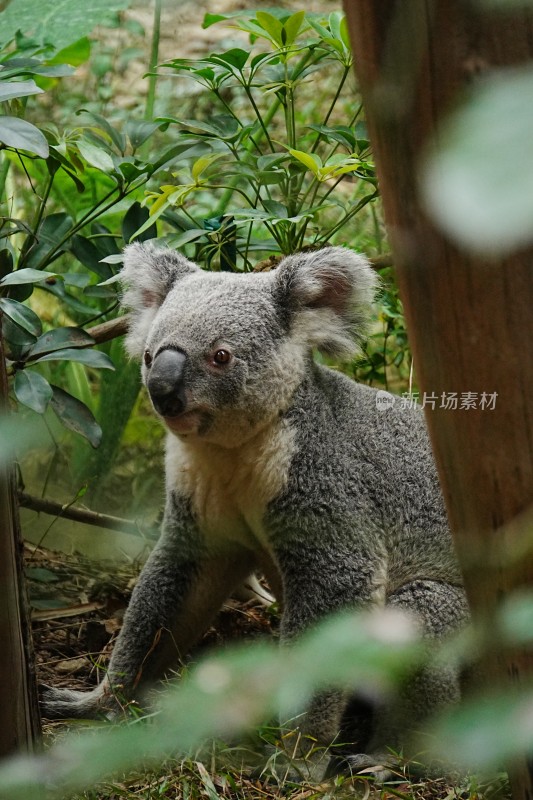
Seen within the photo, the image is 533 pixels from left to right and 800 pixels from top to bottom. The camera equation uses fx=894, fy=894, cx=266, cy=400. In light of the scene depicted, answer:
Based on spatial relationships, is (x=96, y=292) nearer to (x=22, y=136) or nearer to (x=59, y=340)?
(x=59, y=340)

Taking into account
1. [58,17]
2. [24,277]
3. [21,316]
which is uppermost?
[58,17]

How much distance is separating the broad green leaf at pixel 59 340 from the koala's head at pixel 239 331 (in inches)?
8.7

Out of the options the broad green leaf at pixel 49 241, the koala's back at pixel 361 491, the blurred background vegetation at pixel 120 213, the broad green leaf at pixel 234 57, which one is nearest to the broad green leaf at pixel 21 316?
the blurred background vegetation at pixel 120 213

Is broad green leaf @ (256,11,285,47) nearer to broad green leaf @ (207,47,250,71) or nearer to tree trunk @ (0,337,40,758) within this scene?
broad green leaf @ (207,47,250,71)

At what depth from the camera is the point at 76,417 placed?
3180 millimetres

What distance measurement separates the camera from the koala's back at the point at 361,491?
2865mm

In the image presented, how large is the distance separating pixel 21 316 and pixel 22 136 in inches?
22.1

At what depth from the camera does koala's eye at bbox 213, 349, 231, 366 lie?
2.78 meters

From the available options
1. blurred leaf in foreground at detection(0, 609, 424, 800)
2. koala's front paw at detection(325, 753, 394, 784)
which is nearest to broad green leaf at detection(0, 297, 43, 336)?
koala's front paw at detection(325, 753, 394, 784)

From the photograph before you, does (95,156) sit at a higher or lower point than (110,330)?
higher

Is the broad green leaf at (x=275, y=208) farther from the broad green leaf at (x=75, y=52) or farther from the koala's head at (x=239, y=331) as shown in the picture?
the broad green leaf at (x=75, y=52)

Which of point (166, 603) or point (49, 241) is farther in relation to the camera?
point (49, 241)

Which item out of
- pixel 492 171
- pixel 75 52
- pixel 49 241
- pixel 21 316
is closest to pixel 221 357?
pixel 21 316

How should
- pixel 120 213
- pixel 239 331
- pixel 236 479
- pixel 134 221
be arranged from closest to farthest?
1. pixel 239 331
2. pixel 236 479
3. pixel 134 221
4. pixel 120 213
